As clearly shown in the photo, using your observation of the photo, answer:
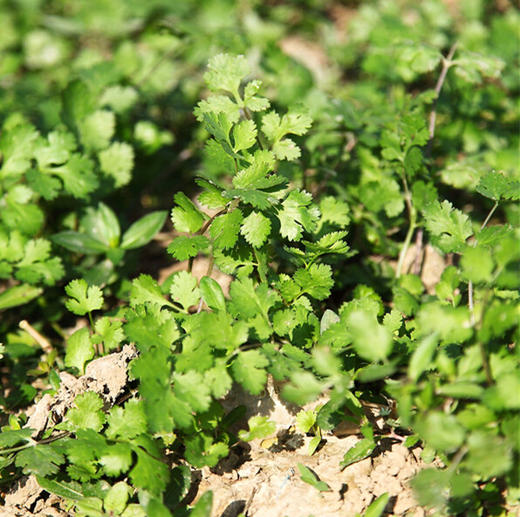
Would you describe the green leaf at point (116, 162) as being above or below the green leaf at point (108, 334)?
above

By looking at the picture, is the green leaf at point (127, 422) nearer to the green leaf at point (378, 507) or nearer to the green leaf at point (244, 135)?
the green leaf at point (378, 507)

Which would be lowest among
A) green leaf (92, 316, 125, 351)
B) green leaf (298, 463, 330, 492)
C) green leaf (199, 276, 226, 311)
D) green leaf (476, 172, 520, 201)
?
green leaf (298, 463, 330, 492)

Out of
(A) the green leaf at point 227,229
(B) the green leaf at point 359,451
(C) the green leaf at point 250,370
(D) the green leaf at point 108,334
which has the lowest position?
(B) the green leaf at point 359,451

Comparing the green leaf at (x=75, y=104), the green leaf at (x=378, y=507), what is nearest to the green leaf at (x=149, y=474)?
the green leaf at (x=378, y=507)

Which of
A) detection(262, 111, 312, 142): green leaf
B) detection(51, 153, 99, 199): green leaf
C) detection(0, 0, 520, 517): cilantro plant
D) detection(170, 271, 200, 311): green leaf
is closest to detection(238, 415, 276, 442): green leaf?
detection(0, 0, 520, 517): cilantro plant

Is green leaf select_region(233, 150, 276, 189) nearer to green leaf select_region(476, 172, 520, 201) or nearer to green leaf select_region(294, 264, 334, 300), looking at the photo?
green leaf select_region(294, 264, 334, 300)

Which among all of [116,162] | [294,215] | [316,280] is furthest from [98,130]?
[316,280]

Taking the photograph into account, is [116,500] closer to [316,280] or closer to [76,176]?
[316,280]
